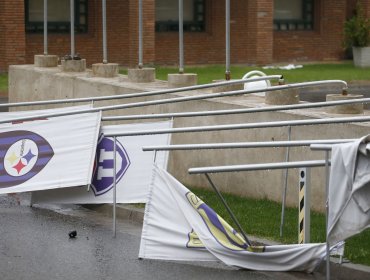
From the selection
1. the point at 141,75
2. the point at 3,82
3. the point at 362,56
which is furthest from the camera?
the point at 362,56

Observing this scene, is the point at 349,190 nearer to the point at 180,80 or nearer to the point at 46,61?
the point at 180,80

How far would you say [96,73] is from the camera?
20.1 metres

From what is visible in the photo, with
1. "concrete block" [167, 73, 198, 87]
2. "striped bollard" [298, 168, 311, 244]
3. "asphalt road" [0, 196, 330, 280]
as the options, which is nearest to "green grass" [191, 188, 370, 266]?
"striped bollard" [298, 168, 311, 244]

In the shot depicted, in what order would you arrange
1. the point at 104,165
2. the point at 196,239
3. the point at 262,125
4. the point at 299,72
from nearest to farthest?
the point at 196,239, the point at 262,125, the point at 104,165, the point at 299,72

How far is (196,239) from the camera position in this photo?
10656 millimetres

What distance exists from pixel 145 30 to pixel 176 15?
3.00 m

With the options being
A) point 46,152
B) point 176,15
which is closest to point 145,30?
point 176,15

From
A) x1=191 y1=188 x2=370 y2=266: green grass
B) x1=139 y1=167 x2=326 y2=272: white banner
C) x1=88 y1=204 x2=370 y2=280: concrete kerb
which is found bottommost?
x1=88 y1=204 x2=370 y2=280: concrete kerb

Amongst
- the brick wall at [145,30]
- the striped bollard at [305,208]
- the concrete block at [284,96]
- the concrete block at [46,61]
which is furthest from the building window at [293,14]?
the striped bollard at [305,208]

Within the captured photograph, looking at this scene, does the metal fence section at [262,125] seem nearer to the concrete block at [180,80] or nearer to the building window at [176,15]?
the concrete block at [180,80]

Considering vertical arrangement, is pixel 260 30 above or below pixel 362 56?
above

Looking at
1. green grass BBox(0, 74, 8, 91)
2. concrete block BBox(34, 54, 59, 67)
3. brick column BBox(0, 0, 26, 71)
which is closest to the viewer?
concrete block BBox(34, 54, 59, 67)

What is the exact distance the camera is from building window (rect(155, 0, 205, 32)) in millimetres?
39219

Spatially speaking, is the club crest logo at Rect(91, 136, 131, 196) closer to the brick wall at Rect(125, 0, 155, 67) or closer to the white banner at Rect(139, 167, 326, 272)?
the white banner at Rect(139, 167, 326, 272)
